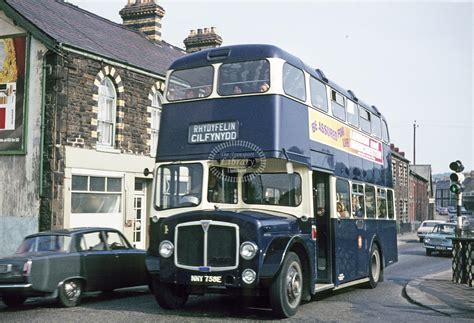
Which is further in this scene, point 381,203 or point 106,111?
point 106,111

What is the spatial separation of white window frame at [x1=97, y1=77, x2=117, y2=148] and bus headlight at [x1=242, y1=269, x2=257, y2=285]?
12.3 meters

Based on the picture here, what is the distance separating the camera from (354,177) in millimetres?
13203

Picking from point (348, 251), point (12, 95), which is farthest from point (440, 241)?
point (12, 95)

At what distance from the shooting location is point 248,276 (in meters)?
8.78

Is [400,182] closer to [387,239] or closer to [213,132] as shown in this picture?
[387,239]

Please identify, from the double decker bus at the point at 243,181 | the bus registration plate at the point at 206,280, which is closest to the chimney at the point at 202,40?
the double decker bus at the point at 243,181

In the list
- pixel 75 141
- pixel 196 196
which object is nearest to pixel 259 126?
pixel 196 196

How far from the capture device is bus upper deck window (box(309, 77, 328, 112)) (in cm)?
1116

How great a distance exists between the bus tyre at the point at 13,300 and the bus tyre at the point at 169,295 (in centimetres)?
283

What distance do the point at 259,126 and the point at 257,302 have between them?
3.28 m

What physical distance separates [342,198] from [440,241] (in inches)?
619

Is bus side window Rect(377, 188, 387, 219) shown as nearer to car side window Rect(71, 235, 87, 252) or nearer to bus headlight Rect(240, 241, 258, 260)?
bus headlight Rect(240, 241, 258, 260)

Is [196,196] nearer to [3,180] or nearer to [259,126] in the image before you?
[259,126]

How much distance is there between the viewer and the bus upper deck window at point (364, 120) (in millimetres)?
14480
